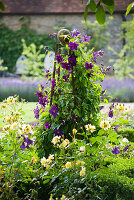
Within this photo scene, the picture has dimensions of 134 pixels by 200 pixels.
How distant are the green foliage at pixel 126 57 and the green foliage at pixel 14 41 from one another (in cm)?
300

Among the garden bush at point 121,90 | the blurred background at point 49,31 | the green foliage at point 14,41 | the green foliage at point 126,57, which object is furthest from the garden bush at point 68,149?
the green foliage at point 14,41

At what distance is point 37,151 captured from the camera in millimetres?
2785

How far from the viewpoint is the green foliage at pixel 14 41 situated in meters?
13.3

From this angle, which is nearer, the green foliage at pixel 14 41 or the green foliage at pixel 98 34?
the green foliage at pixel 14 41

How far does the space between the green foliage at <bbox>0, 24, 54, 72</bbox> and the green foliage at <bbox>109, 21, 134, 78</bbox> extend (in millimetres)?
3002

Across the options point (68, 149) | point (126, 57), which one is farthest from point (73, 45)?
point (126, 57)

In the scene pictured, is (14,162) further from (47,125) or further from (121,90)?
(121,90)

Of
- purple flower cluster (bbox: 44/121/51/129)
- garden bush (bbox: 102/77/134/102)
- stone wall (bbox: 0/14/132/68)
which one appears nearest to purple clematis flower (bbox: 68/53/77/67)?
purple flower cluster (bbox: 44/121/51/129)

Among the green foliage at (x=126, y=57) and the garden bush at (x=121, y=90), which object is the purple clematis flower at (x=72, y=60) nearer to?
the garden bush at (x=121, y=90)

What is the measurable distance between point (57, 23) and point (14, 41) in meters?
2.08

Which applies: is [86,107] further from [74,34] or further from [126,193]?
[126,193]

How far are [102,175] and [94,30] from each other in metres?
12.1

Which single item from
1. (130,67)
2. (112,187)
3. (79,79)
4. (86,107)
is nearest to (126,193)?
(112,187)

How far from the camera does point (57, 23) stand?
13539 millimetres
